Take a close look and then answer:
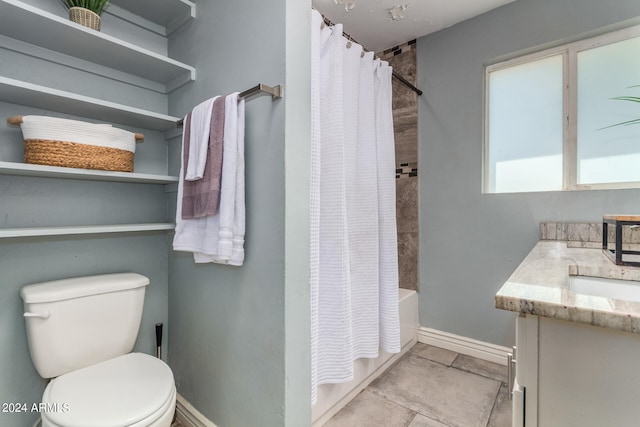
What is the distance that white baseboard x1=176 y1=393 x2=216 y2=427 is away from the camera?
140 cm

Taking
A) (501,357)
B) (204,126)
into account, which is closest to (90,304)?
(204,126)

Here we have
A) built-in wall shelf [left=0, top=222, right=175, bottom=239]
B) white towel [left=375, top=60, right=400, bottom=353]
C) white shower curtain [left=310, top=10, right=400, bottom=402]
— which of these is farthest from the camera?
white towel [left=375, top=60, right=400, bottom=353]

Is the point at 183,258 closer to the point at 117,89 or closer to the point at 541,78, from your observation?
the point at 117,89

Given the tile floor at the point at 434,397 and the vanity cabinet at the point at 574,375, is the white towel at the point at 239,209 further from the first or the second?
the tile floor at the point at 434,397

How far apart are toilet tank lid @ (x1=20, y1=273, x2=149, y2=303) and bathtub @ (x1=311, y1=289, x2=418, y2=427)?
1.07 m

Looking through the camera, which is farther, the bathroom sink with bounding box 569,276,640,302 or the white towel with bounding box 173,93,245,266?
the white towel with bounding box 173,93,245,266

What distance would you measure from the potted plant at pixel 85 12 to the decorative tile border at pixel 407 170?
2.08 m

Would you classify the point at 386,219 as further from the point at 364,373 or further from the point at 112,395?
the point at 112,395

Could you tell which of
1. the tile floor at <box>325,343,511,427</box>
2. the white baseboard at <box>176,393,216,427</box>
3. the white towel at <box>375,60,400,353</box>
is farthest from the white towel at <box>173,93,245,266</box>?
the tile floor at <box>325,343,511,427</box>

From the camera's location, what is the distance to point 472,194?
2.13 meters

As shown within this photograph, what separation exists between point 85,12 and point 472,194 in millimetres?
2383

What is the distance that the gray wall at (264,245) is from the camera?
1075mm

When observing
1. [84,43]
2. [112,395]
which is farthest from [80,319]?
[84,43]

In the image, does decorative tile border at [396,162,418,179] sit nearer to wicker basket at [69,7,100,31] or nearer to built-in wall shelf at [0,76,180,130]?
built-in wall shelf at [0,76,180,130]
